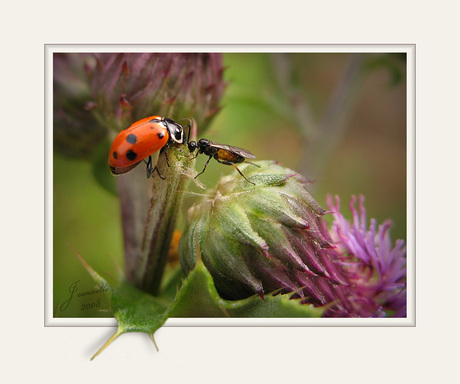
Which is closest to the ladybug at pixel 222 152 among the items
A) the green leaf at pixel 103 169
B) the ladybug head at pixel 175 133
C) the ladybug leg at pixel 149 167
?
the ladybug head at pixel 175 133

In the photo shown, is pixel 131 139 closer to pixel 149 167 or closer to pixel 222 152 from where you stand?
pixel 149 167

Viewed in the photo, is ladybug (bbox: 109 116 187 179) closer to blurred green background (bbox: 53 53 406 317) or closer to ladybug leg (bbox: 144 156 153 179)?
ladybug leg (bbox: 144 156 153 179)

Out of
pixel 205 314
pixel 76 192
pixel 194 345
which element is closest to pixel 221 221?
pixel 205 314

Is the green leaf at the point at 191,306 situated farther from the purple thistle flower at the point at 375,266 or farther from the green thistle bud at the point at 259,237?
the purple thistle flower at the point at 375,266

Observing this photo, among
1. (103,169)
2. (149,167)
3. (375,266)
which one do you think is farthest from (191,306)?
(103,169)

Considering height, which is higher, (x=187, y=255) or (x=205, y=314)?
(x=187, y=255)

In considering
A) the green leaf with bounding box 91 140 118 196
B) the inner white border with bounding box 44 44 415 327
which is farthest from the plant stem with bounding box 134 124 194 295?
the green leaf with bounding box 91 140 118 196
